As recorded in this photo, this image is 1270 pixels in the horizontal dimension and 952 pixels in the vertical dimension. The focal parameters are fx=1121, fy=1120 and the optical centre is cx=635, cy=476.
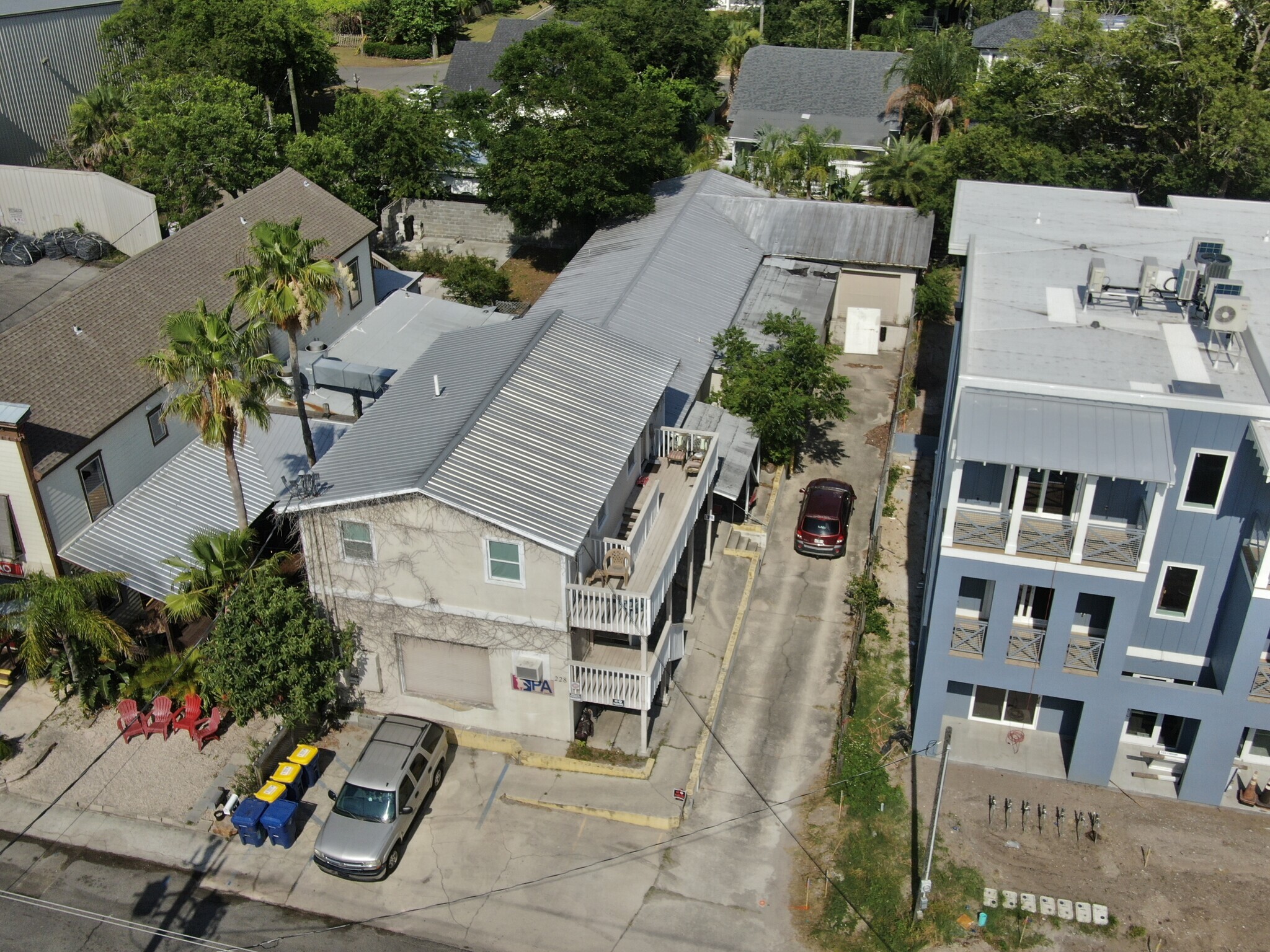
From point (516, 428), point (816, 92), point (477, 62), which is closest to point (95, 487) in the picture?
point (516, 428)

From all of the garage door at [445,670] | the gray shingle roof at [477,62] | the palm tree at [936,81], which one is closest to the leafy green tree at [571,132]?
the palm tree at [936,81]

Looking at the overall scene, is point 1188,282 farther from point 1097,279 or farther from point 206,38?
point 206,38

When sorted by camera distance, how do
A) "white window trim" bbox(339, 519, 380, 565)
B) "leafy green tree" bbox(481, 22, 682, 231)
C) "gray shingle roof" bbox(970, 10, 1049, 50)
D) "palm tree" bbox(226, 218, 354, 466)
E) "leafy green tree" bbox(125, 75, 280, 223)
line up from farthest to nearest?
"gray shingle roof" bbox(970, 10, 1049, 50) → "leafy green tree" bbox(125, 75, 280, 223) → "leafy green tree" bbox(481, 22, 682, 231) → "palm tree" bbox(226, 218, 354, 466) → "white window trim" bbox(339, 519, 380, 565)

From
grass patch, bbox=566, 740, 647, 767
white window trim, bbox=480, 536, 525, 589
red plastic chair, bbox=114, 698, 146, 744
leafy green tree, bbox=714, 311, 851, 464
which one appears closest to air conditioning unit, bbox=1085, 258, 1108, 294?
leafy green tree, bbox=714, 311, 851, 464

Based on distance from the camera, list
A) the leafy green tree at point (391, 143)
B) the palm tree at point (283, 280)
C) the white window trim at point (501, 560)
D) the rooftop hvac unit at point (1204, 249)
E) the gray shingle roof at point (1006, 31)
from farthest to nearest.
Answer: the gray shingle roof at point (1006, 31) < the leafy green tree at point (391, 143) < the rooftop hvac unit at point (1204, 249) < the palm tree at point (283, 280) < the white window trim at point (501, 560)

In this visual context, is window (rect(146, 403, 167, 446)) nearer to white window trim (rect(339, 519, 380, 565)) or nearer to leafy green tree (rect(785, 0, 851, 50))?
white window trim (rect(339, 519, 380, 565))

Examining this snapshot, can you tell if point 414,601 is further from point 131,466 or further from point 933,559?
point 933,559

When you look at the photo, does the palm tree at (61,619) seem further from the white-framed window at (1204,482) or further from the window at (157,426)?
the white-framed window at (1204,482)
